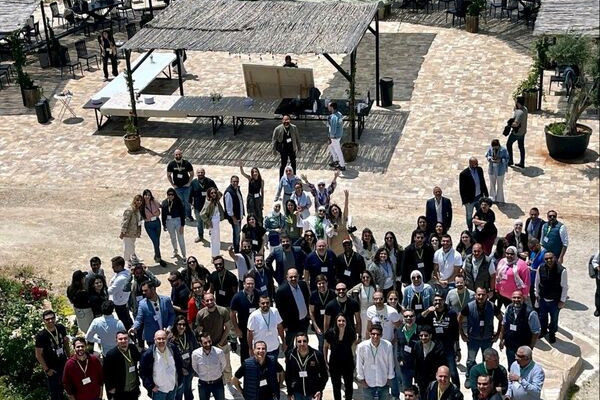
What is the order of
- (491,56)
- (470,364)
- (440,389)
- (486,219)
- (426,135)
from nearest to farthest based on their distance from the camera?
(440,389) < (470,364) < (486,219) < (426,135) < (491,56)

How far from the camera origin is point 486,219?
1295 centimetres

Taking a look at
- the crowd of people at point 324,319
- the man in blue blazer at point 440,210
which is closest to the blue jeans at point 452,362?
the crowd of people at point 324,319

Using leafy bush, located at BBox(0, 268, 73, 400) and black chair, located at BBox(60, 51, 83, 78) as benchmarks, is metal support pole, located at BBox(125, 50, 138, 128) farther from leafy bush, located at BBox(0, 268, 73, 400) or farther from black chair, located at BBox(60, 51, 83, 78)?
leafy bush, located at BBox(0, 268, 73, 400)

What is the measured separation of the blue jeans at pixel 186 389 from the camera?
10281 millimetres

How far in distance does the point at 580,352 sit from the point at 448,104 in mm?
10598

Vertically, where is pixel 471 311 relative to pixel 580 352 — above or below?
above

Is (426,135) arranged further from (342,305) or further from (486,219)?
(342,305)

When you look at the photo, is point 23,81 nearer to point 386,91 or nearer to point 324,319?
point 386,91

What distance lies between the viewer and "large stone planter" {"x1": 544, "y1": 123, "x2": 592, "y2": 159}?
1777 cm

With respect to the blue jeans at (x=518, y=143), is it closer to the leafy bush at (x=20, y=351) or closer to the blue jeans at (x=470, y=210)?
the blue jeans at (x=470, y=210)

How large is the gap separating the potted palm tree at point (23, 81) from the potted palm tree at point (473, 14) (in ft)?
40.5

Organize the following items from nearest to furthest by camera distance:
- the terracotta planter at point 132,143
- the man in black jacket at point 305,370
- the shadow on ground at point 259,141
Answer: the man in black jacket at point 305,370, the shadow on ground at point 259,141, the terracotta planter at point 132,143

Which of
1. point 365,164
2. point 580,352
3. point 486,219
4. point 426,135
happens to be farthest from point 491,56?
point 580,352

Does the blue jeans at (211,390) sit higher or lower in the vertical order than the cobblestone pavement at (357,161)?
higher
